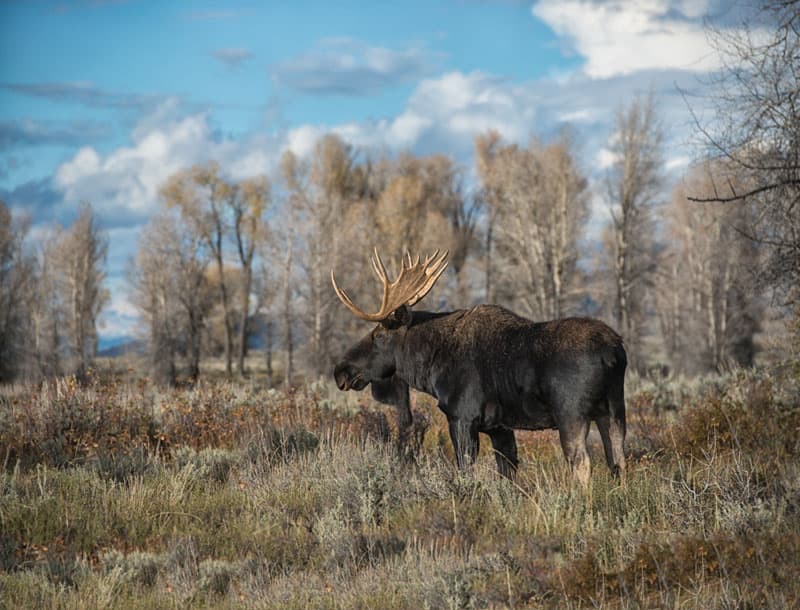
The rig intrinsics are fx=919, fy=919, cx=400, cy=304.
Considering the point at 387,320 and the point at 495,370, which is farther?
the point at 387,320

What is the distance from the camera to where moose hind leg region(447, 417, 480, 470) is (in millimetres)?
8414

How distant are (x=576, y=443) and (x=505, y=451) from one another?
1.29 metres

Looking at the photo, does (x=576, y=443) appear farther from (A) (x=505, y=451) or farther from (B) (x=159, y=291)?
(B) (x=159, y=291)

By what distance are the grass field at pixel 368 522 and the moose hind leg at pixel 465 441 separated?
0.49 feet

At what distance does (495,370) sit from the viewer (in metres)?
8.38

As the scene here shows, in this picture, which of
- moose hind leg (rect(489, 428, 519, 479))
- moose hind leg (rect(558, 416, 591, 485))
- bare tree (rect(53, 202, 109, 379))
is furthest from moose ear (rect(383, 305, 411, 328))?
bare tree (rect(53, 202, 109, 379))

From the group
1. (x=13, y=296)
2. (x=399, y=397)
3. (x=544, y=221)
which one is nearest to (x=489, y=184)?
(x=544, y=221)

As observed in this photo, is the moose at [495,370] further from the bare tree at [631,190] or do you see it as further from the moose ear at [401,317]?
the bare tree at [631,190]

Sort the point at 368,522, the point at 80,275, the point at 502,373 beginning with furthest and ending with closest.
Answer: the point at 80,275 → the point at 502,373 → the point at 368,522

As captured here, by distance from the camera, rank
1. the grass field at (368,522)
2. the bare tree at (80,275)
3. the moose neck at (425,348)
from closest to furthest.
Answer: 1. the grass field at (368,522)
2. the moose neck at (425,348)
3. the bare tree at (80,275)

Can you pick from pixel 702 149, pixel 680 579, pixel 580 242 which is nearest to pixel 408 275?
pixel 680 579

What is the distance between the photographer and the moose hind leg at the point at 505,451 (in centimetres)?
881

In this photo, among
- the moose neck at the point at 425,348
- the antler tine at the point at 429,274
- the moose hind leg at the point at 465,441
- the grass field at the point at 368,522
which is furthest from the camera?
the antler tine at the point at 429,274

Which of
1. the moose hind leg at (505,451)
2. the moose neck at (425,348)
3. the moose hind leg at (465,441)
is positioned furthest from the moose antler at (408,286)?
the moose hind leg at (505,451)
